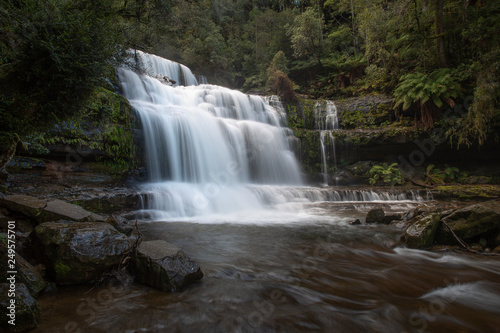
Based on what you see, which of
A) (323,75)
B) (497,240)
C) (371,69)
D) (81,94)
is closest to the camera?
(81,94)

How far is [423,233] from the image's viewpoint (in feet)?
14.3

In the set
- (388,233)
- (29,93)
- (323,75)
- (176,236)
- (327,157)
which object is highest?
(323,75)

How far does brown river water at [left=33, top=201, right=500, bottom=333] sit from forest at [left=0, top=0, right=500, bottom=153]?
118 inches

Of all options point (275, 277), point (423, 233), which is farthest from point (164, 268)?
point (423, 233)

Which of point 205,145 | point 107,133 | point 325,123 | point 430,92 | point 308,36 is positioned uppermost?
point 308,36

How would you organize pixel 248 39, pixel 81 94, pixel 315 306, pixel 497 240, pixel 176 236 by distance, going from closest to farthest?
pixel 315 306, pixel 81 94, pixel 497 240, pixel 176 236, pixel 248 39

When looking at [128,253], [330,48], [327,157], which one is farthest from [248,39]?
[128,253]

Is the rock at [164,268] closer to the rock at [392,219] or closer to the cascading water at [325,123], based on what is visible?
the rock at [392,219]

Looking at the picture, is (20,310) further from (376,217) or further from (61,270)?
(376,217)

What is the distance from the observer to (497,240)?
13.8ft

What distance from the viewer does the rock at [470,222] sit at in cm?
A: 422

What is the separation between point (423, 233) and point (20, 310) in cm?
554

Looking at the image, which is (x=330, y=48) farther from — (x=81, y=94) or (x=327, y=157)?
(x=81, y=94)

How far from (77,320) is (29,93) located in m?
3.12
